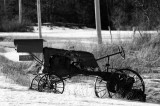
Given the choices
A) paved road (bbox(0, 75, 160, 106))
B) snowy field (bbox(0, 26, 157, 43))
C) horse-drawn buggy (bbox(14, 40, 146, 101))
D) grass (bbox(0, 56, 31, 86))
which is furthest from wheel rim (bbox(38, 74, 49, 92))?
snowy field (bbox(0, 26, 157, 43))

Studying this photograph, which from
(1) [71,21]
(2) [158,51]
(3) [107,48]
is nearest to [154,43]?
(2) [158,51]

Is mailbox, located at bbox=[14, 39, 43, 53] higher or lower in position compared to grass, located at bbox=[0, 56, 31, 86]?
higher

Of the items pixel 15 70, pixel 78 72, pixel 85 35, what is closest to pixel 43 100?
pixel 78 72

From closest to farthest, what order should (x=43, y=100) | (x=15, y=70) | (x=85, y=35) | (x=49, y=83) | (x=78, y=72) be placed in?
(x=43, y=100) < (x=78, y=72) < (x=49, y=83) < (x=15, y=70) < (x=85, y=35)

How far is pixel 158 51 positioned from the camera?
52.3 ft

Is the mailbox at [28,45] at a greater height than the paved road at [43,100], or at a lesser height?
greater

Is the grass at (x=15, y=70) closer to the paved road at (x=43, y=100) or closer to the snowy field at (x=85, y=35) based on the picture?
the paved road at (x=43, y=100)

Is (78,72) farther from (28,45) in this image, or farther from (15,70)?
(15,70)

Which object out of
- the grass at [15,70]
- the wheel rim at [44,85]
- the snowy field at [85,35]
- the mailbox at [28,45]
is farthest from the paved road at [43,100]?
the snowy field at [85,35]

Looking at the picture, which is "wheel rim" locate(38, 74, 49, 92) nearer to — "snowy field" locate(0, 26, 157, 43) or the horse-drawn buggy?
the horse-drawn buggy

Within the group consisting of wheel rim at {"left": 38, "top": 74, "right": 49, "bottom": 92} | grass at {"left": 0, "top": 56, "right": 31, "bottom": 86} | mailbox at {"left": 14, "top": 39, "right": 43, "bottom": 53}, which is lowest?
grass at {"left": 0, "top": 56, "right": 31, "bottom": 86}

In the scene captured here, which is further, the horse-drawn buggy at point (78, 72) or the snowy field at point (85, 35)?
the snowy field at point (85, 35)

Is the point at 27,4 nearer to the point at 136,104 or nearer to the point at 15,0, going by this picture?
the point at 15,0

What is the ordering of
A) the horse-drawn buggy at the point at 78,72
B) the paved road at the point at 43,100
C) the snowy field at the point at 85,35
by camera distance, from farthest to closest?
the snowy field at the point at 85,35 → the horse-drawn buggy at the point at 78,72 → the paved road at the point at 43,100
